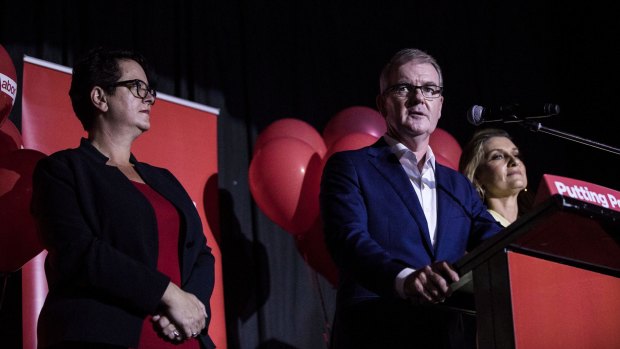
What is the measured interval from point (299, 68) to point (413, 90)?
226 cm

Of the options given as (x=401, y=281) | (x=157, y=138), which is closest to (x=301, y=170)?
(x=157, y=138)

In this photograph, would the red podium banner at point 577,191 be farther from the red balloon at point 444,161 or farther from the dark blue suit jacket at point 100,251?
the red balloon at point 444,161

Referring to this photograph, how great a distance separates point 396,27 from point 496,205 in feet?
6.80

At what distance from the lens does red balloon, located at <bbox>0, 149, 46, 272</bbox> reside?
245 centimetres

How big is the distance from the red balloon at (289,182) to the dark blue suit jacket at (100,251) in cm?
104

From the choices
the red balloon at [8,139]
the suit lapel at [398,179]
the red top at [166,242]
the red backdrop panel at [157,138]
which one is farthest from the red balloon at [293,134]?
the red top at [166,242]

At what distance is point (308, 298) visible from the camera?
4020 millimetres

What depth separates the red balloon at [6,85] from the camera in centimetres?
251

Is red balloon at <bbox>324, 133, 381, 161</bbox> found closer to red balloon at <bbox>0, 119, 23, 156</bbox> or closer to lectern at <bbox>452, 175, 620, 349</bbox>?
red balloon at <bbox>0, 119, 23, 156</bbox>

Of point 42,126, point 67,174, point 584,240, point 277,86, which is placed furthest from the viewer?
point 277,86

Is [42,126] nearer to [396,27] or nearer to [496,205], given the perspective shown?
[496,205]

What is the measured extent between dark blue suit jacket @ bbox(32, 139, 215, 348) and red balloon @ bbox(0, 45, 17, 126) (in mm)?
551

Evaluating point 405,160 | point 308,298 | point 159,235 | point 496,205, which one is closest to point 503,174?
point 496,205

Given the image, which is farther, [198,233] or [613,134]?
[613,134]
